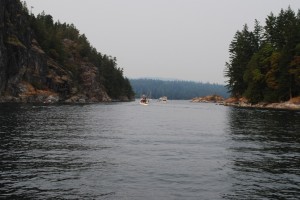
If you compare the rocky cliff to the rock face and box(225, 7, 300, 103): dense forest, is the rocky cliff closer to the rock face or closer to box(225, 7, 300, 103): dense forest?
the rock face

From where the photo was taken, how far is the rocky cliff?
122 metres

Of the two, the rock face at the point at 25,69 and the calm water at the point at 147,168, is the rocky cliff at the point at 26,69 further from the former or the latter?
the calm water at the point at 147,168

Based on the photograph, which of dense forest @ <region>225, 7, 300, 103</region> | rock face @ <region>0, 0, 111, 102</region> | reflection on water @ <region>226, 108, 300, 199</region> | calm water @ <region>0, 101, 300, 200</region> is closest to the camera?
calm water @ <region>0, 101, 300, 200</region>

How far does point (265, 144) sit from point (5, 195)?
24.2 m

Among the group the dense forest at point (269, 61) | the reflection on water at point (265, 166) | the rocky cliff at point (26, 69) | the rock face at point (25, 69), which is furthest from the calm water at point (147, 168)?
the rocky cliff at point (26, 69)

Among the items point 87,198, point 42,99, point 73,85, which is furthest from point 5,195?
point 73,85

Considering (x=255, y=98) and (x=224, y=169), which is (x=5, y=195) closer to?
(x=224, y=169)

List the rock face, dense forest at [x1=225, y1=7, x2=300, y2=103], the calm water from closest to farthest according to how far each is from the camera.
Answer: the calm water
dense forest at [x1=225, y1=7, x2=300, y2=103]
the rock face

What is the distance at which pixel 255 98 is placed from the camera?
115375 mm

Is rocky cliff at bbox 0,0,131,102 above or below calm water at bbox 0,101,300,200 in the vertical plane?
above

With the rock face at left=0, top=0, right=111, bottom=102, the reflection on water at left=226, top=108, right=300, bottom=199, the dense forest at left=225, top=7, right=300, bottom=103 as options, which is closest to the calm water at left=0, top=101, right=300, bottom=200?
the reflection on water at left=226, top=108, right=300, bottom=199

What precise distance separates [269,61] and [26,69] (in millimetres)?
84466

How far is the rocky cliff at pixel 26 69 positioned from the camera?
12206cm

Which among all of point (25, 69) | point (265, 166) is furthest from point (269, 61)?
point (265, 166)
